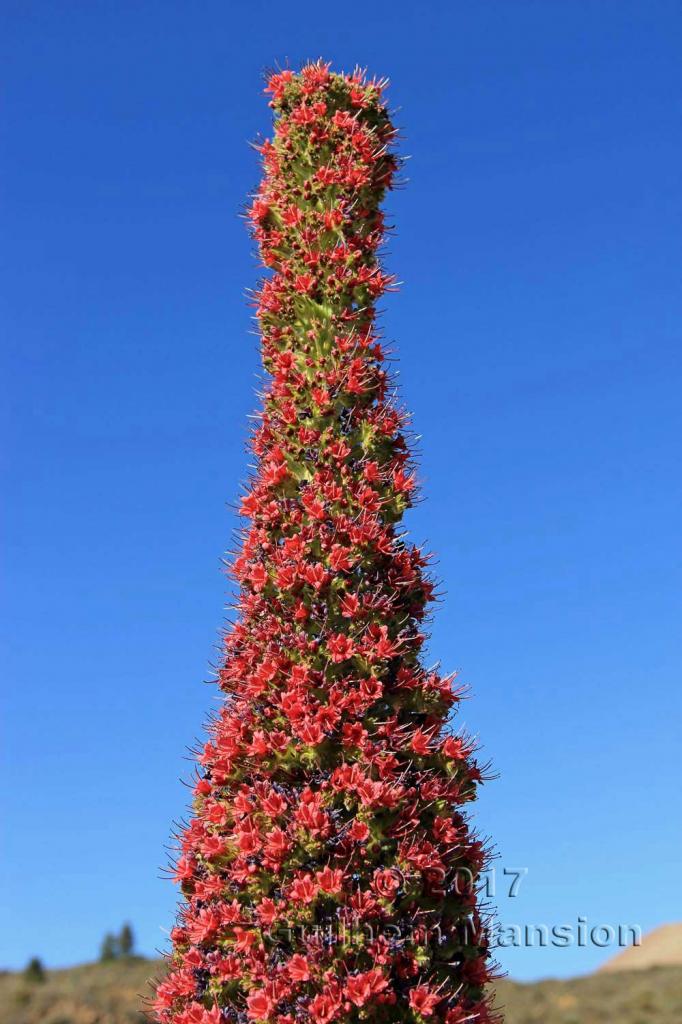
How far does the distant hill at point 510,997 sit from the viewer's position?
22.2 meters

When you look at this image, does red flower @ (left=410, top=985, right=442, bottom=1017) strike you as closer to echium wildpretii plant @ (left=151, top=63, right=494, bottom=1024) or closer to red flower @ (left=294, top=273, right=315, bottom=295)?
echium wildpretii plant @ (left=151, top=63, right=494, bottom=1024)

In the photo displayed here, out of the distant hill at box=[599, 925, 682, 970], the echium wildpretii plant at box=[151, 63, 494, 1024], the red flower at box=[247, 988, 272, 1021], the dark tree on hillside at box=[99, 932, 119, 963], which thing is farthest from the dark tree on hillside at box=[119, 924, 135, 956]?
the red flower at box=[247, 988, 272, 1021]

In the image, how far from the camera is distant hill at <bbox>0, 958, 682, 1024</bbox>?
22250 millimetres

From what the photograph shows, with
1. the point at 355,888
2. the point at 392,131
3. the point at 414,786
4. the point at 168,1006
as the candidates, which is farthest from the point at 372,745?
the point at 392,131

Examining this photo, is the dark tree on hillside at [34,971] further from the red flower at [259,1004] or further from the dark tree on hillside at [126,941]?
the red flower at [259,1004]

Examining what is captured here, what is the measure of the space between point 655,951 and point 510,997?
836 cm

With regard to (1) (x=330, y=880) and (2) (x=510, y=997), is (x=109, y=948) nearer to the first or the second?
(2) (x=510, y=997)

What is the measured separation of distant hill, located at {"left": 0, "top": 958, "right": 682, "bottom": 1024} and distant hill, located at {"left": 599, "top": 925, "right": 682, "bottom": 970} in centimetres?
403

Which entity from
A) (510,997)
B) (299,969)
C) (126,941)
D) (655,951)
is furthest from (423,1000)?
(655,951)

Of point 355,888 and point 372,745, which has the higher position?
point 372,745

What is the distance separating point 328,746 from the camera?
8.70 metres

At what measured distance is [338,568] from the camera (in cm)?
926

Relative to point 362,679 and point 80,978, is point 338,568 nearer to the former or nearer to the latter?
point 362,679

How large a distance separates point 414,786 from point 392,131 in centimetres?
746
